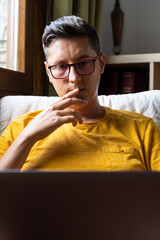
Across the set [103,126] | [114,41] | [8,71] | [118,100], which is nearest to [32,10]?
[8,71]

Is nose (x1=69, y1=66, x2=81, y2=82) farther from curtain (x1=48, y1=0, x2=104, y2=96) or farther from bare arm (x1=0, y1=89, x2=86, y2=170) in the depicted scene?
curtain (x1=48, y1=0, x2=104, y2=96)

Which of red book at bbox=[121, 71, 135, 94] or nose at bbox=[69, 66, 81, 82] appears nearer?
nose at bbox=[69, 66, 81, 82]

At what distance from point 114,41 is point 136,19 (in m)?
0.30

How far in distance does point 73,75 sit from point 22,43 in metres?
0.92

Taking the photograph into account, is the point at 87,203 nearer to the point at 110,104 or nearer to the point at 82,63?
the point at 82,63

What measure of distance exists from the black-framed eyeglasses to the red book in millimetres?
1227

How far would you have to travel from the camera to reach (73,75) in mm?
1133

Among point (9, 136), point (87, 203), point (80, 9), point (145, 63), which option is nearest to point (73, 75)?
point (9, 136)

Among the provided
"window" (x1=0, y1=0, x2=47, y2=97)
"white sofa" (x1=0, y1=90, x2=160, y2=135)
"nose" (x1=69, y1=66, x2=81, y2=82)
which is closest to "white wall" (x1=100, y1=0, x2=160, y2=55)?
"window" (x1=0, y1=0, x2=47, y2=97)

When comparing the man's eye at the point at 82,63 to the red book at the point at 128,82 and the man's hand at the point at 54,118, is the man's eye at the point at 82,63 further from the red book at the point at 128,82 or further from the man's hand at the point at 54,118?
the red book at the point at 128,82

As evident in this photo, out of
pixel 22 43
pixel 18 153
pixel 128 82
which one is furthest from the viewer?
pixel 128 82

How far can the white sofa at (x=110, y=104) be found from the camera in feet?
4.65

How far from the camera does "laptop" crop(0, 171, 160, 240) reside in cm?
31

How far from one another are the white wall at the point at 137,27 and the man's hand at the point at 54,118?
64.0 inches
